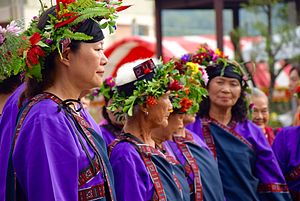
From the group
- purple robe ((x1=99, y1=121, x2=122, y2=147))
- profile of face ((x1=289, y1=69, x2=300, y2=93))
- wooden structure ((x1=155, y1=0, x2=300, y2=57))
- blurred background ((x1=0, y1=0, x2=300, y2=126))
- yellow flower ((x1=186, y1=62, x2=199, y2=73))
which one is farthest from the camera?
blurred background ((x1=0, y1=0, x2=300, y2=126))

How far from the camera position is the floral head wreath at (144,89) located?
4.76 metres

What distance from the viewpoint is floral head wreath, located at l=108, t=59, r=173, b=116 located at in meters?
4.76

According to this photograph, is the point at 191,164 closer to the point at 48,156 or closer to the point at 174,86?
the point at 174,86

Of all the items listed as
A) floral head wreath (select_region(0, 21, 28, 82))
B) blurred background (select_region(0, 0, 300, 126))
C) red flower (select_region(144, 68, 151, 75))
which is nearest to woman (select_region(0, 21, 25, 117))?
floral head wreath (select_region(0, 21, 28, 82))

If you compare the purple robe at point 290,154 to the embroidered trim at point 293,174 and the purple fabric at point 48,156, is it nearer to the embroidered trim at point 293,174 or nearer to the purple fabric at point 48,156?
the embroidered trim at point 293,174

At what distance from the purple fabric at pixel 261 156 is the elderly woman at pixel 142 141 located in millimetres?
1650

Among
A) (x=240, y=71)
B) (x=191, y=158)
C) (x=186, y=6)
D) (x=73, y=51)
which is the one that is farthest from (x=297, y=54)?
(x=73, y=51)

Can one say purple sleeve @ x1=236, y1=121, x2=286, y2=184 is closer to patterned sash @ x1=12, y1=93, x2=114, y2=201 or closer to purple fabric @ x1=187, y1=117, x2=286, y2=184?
purple fabric @ x1=187, y1=117, x2=286, y2=184

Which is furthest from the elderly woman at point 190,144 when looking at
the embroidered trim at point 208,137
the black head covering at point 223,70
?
the black head covering at point 223,70

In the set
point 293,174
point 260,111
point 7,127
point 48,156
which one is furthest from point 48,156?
point 260,111

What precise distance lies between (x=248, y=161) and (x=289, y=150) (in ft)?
1.92

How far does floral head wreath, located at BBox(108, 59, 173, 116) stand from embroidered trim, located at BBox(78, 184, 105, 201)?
1124 mm

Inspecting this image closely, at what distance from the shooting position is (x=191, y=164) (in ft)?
18.1

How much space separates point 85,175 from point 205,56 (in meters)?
3.26
